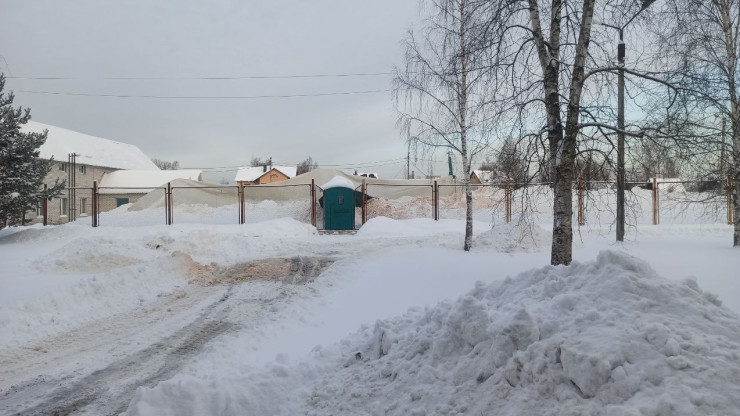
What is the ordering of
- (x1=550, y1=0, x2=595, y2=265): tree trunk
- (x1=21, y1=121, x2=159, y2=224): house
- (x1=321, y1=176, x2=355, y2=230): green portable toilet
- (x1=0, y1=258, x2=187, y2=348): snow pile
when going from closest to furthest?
1. (x1=0, y1=258, x2=187, y2=348): snow pile
2. (x1=550, y1=0, x2=595, y2=265): tree trunk
3. (x1=321, y1=176, x2=355, y2=230): green portable toilet
4. (x1=21, y1=121, x2=159, y2=224): house

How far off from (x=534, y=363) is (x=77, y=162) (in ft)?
160

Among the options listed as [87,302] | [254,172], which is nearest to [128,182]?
[254,172]

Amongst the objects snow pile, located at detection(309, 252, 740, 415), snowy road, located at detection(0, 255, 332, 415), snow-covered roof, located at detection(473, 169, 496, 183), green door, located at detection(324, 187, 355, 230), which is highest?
snow-covered roof, located at detection(473, 169, 496, 183)

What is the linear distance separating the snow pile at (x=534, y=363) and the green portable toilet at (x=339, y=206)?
54.2 feet

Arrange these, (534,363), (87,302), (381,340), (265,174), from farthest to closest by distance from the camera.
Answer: (265,174), (87,302), (381,340), (534,363)

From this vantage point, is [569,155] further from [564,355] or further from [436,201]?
[436,201]

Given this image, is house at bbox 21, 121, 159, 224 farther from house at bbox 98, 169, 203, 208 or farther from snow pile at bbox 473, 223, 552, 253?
snow pile at bbox 473, 223, 552, 253

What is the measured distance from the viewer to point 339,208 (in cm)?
2114

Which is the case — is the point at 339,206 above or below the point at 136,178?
below

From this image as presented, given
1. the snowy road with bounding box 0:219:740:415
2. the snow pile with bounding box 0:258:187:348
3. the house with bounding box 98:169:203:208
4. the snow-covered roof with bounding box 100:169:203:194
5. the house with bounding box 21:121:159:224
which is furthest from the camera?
the snow-covered roof with bounding box 100:169:203:194

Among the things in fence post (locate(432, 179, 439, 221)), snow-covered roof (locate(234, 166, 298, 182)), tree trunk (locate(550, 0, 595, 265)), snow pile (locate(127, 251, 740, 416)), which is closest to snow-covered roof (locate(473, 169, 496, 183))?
tree trunk (locate(550, 0, 595, 265))

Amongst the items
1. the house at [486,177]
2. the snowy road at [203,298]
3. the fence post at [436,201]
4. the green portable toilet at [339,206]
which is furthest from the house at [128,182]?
the house at [486,177]

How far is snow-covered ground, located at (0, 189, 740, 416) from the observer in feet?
8.90

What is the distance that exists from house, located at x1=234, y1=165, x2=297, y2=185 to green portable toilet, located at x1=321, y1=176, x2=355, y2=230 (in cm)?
4158
